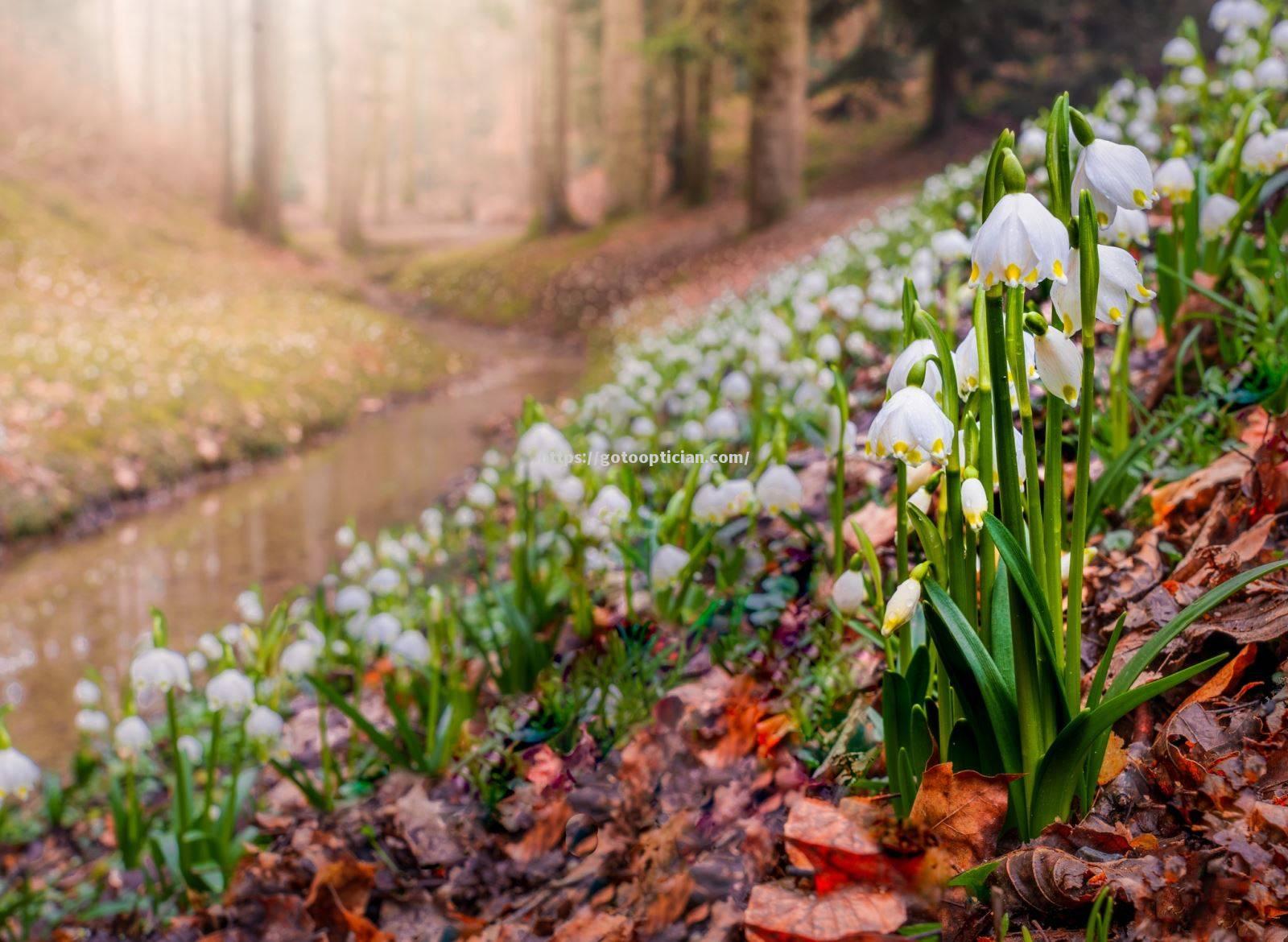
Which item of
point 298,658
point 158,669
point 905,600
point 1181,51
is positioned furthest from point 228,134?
point 905,600

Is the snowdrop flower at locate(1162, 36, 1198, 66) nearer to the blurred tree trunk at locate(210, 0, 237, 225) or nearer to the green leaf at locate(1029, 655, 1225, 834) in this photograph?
the green leaf at locate(1029, 655, 1225, 834)

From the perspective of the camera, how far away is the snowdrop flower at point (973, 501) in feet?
4.46

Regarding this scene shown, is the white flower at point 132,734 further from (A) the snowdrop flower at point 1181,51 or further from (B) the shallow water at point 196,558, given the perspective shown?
(A) the snowdrop flower at point 1181,51

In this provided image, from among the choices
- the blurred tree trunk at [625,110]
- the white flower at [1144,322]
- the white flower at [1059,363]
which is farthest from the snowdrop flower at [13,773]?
the blurred tree trunk at [625,110]

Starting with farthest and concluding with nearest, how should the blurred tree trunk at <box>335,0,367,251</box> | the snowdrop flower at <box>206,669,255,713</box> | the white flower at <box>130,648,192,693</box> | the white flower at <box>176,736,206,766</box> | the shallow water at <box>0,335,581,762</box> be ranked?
the blurred tree trunk at <box>335,0,367,251</box> → the shallow water at <box>0,335,581,762</box> → the white flower at <box>176,736,206,766</box> → the snowdrop flower at <box>206,669,255,713</box> → the white flower at <box>130,648,192,693</box>

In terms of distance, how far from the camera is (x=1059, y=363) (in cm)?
134

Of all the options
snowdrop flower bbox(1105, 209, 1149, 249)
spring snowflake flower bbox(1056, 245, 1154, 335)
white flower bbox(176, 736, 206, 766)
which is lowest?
white flower bbox(176, 736, 206, 766)

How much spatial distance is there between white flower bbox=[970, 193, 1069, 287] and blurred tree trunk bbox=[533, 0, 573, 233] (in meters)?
19.2

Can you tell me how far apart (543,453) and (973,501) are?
155 cm

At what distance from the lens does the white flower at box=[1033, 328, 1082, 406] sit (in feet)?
4.40

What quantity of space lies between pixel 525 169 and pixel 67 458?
85.6 feet

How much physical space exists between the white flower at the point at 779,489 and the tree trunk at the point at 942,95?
53.5 ft

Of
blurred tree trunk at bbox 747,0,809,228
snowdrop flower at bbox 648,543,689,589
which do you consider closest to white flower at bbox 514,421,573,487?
snowdrop flower at bbox 648,543,689,589

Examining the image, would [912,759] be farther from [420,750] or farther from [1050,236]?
[420,750]
